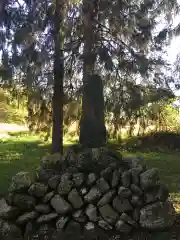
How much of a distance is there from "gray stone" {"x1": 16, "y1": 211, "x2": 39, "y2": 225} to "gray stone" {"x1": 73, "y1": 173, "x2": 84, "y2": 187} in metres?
0.72

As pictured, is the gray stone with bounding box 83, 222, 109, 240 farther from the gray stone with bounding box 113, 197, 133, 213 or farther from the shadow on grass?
the shadow on grass

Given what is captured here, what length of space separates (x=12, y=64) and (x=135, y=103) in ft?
8.76

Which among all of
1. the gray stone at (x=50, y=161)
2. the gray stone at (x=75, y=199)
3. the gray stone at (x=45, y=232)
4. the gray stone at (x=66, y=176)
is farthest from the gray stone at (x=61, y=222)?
the gray stone at (x=50, y=161)

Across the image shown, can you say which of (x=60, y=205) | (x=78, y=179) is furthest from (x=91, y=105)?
(x=60, y=205)

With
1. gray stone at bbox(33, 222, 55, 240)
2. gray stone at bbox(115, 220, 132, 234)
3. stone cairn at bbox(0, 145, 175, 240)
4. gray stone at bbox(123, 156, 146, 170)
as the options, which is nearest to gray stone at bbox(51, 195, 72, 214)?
stone cairn at bbox(0, 145, 175, 240)

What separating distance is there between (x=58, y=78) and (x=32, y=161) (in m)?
2.96

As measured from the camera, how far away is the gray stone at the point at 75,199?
6.02 metres

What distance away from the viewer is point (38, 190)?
6.23 metres

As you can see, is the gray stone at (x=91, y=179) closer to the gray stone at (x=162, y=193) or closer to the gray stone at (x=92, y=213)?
the gray stone at (x=92, y=213)

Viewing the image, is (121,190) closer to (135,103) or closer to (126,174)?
(126,174)

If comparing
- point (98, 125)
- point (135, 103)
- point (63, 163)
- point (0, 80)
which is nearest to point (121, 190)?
point (63, 163)

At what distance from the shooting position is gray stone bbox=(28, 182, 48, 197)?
6.22 metres

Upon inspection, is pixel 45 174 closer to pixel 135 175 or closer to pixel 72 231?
pixel 72 231

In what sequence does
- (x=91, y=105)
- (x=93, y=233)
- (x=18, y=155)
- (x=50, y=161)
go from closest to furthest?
1. (x=93, y=233)
2. (x=50, y=161)
3. (x=91, y=105)
4. (x=18, y=155)
